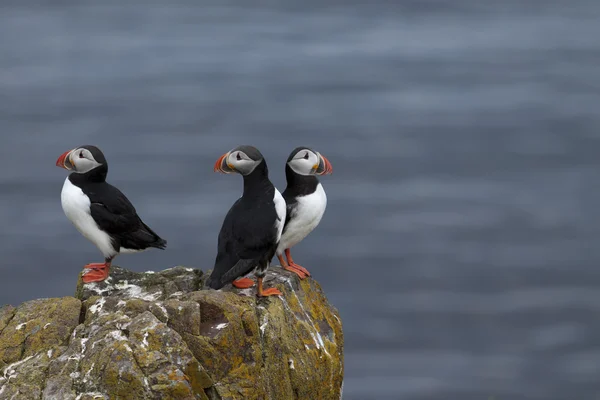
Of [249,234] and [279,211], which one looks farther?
[279,211]

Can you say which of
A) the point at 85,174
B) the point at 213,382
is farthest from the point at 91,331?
the point at 85,174

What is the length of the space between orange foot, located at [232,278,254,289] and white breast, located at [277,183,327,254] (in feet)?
2.17

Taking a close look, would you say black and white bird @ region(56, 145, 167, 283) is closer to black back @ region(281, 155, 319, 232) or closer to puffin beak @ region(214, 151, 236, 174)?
puffin beak @ region(214, 151, 236, 174)

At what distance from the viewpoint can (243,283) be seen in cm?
951

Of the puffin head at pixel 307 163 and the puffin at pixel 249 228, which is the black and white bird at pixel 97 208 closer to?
the puffin at pixel 249 228

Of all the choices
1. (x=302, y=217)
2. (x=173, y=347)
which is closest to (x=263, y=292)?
(x=302, y=217)

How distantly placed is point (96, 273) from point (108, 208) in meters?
0.66

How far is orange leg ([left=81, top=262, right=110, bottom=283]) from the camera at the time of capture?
10.0 meters

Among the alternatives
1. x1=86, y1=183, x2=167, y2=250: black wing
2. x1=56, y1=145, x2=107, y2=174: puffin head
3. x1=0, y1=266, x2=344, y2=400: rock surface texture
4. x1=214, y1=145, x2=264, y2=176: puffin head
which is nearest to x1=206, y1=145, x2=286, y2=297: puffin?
x1=214, y1=145, x2=264, y2=176: puffin head

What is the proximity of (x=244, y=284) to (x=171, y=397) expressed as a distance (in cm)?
215

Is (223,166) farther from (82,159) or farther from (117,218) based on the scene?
(82,159)

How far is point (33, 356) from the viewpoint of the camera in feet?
26.9

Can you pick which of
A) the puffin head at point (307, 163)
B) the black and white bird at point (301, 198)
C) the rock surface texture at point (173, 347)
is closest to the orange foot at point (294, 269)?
the black and white bird at point (301, 198)

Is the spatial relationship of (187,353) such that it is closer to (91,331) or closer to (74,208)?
(91,331)
